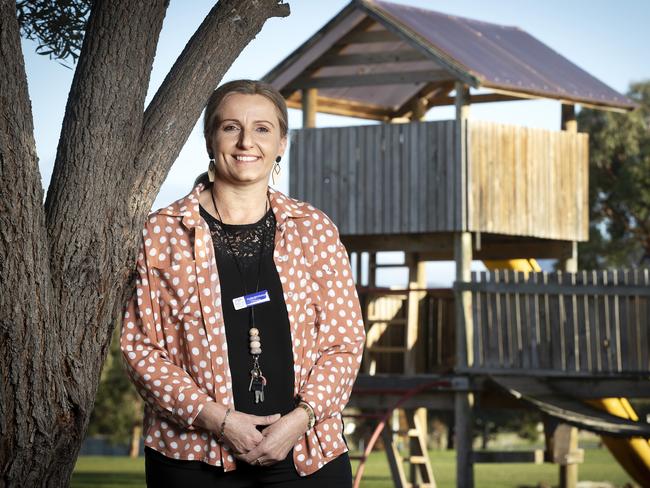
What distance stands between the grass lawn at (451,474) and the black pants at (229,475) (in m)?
20.1

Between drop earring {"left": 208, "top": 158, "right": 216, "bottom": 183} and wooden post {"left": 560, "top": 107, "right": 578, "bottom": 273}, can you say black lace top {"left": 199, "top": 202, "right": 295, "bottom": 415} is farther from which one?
wooden post {"left": 560, "top": 107, "right": 578, "bottom": 273}

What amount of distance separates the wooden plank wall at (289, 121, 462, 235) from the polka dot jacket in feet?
47.5

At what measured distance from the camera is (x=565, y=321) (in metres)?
16.3

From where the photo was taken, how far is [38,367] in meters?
4.13

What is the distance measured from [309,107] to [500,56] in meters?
3.15

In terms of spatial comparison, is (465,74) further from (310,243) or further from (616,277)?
(310,243)

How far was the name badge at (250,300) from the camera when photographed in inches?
155

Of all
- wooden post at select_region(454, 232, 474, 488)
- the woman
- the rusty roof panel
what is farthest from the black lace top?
the rusty roof panel

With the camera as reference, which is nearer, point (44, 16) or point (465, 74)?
point (44, 16)

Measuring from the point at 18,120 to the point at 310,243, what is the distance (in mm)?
1051

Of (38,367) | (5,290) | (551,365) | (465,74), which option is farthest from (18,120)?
(465,74)

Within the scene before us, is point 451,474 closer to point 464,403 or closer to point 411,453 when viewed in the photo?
point 411,453

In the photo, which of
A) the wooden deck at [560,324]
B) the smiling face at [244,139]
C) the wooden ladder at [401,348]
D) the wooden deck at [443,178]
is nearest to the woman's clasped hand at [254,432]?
the smiling face at [244,139]

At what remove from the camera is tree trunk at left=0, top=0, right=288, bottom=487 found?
4113 mm
